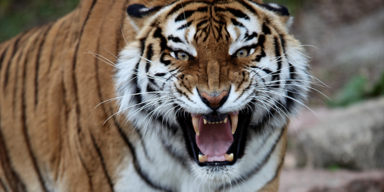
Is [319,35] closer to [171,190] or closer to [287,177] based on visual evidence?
[287,177]

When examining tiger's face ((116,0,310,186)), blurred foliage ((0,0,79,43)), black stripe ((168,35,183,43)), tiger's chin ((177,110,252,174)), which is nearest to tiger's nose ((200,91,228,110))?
tiger's face ((116,0,310,186))

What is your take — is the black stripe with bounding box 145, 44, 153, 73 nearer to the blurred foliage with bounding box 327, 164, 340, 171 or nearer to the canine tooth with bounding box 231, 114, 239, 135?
the canine tooth with bounding box 231, 114, 239, 135

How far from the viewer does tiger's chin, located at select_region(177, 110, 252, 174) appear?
1.76 m

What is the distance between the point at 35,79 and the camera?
2.32m

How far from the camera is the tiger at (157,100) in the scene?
170 centimetres

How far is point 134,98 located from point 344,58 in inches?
225

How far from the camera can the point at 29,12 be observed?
821cm

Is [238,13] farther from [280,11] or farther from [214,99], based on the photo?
[214,99]

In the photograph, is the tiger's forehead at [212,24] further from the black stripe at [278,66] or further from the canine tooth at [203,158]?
the canine tooth at [203,158]

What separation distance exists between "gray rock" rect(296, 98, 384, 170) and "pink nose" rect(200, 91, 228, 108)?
269 cm

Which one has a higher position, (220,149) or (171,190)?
(220,149)

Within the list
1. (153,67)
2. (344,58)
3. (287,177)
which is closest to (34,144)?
(153,67)

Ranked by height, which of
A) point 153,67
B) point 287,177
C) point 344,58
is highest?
point 153,67

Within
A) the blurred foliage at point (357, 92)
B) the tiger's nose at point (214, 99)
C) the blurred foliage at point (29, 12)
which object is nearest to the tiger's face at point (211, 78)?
the tiger's nose at point (214, 99)
